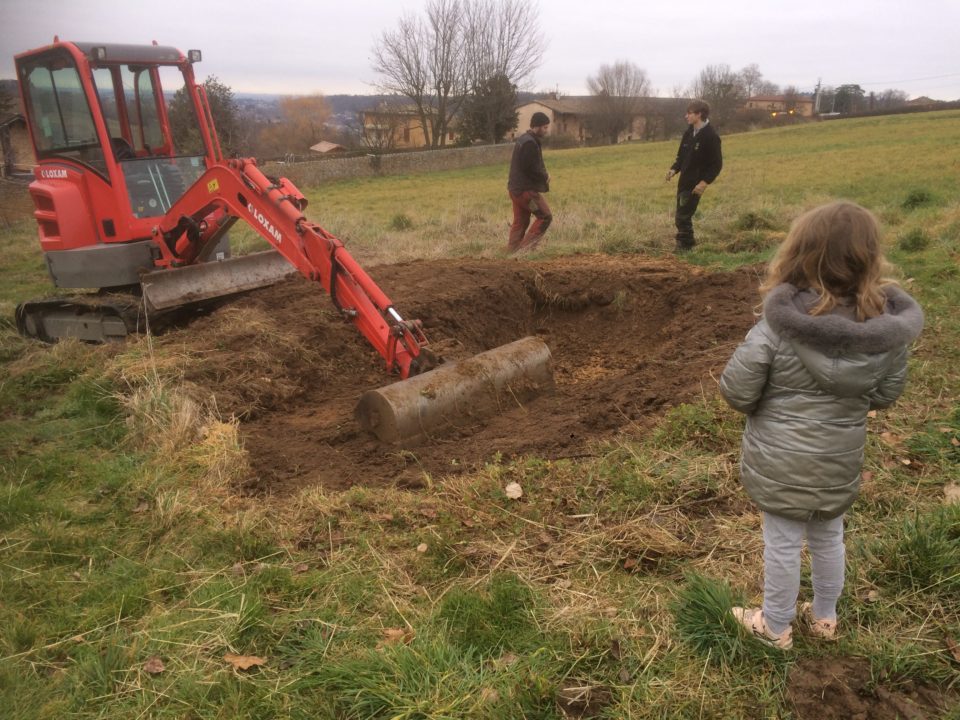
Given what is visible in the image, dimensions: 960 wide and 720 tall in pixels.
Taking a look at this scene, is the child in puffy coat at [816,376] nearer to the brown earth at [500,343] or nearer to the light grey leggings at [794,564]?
the light grey leggings at [794,564]

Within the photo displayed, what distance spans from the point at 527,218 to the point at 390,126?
148 ft

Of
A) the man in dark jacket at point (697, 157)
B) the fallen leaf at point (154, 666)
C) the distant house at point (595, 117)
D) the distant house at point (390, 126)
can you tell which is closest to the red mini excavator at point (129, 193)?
the fallen leaf at point (154, 666)

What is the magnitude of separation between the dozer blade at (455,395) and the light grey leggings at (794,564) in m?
2.74

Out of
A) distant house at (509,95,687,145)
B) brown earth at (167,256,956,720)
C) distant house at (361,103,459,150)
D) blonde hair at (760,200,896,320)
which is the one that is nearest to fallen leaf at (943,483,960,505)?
brown earth at (167,256,956,720)

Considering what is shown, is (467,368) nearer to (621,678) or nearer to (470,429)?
(470,429)

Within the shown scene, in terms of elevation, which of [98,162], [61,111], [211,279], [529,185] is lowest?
[211,279]

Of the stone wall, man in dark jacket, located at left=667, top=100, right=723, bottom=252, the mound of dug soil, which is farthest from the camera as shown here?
the stone wall

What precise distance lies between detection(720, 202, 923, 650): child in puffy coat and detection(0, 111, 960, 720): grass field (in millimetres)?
501

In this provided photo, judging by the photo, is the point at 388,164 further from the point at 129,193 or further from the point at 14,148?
the point at 129,193

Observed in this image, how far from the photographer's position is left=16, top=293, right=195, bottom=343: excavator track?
289 inches

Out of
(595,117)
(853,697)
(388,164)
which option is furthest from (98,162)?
(595,117)

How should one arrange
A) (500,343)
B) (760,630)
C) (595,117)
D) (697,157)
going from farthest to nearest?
(595,117) < (697,157) < (500,343) < (760,630)

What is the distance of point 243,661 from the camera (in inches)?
117

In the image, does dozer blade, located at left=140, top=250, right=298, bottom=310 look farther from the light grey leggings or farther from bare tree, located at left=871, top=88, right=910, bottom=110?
bare tree, located at left=871, top=88, right=910, bottom=110
